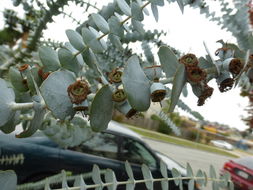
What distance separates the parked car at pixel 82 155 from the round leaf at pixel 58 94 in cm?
287

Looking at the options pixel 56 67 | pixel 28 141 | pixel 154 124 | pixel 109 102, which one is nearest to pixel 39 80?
pixel 56 67

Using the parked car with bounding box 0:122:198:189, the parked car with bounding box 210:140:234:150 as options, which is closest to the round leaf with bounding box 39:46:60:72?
the parked car with bounding box 0:122:198:189

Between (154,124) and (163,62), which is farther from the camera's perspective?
(154,124)

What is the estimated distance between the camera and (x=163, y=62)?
15.2 inches

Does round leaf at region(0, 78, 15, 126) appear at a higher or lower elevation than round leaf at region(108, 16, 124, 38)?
lower

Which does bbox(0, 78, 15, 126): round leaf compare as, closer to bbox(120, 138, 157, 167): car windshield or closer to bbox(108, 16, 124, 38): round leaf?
bbox(108, 16, 124, 38): round leaf

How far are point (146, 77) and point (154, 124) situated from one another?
60.6 ft

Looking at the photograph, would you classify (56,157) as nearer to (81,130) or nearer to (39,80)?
(81,130)

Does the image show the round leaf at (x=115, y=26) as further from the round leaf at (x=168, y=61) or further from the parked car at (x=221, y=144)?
the parked car at (x=221, y=144)

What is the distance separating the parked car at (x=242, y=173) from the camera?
548cm

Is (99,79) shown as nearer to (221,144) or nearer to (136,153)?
(136,153)

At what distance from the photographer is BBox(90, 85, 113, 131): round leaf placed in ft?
1.15

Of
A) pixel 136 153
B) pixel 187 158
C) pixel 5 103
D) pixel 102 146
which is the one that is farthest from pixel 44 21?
pixel 187 158

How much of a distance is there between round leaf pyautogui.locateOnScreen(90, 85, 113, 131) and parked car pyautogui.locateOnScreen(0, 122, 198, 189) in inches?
113
